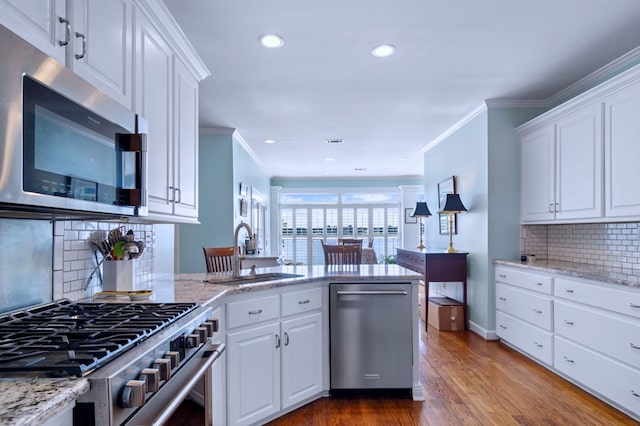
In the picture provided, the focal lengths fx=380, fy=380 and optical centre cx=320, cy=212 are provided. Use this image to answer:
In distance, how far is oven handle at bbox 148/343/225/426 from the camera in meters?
1.05

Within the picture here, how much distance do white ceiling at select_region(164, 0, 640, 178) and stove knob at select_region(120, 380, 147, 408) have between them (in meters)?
2.19

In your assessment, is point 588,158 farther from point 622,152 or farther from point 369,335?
point 369,335

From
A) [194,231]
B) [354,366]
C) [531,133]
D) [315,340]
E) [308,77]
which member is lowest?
[354,366]

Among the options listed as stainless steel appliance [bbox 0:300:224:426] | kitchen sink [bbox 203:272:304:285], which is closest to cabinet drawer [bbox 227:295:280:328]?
kitchen sink [bbox 203:272:304:285]

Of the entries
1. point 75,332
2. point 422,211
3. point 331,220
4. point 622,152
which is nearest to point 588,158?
point 622,152

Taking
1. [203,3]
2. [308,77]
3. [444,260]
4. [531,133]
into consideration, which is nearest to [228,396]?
[203,3]

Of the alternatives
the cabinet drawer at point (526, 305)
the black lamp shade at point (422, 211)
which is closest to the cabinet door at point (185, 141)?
the cabinet drawer at point (526, 305)

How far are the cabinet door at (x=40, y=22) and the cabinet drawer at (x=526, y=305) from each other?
11.6ft

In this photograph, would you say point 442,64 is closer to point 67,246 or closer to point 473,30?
point 473,30

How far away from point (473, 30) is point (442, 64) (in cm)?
54

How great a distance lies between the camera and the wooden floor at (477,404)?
2393mm

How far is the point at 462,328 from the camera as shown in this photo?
4.54 m

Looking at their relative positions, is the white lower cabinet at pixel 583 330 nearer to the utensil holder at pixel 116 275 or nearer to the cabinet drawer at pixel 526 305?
the cabinet drawer at pixel 526 305

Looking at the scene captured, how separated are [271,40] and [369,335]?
2222 mm
